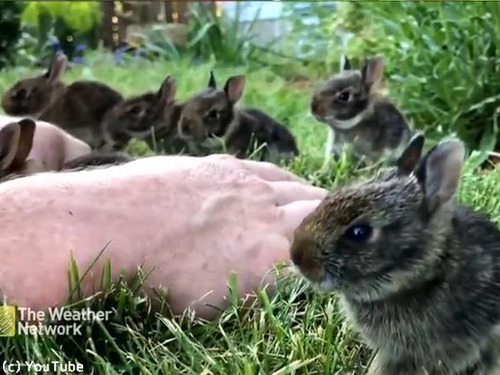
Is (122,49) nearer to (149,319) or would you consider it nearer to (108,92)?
(108,92)

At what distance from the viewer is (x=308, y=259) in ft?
6.68

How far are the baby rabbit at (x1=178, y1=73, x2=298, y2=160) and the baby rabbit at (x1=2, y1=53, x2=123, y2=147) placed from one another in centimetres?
51

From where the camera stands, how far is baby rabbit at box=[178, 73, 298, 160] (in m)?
4.50

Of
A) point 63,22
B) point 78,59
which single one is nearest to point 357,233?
point 78,59

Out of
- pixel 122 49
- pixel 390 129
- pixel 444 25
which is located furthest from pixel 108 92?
pixel 122 49

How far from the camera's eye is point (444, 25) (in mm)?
5207

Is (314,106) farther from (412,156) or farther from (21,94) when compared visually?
(412,156)

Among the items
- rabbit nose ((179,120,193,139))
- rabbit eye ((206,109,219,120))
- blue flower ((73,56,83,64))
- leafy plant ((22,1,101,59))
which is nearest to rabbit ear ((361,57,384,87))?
rabbit eye ((206,109,219,120))

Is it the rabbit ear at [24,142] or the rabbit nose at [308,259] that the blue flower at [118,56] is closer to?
the rabbit ear at [24,142]

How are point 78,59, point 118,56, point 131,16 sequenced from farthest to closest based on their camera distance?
1. point 131,16
2. point 118,56
3. point 78,59

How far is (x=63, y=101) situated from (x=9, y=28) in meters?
5.00

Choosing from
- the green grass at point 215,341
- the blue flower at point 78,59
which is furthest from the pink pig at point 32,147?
the blue flower at point 78,59

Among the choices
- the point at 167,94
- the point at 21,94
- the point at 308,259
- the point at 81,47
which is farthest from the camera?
the point at 81,47

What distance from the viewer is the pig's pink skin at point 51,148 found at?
3387 millimetres
